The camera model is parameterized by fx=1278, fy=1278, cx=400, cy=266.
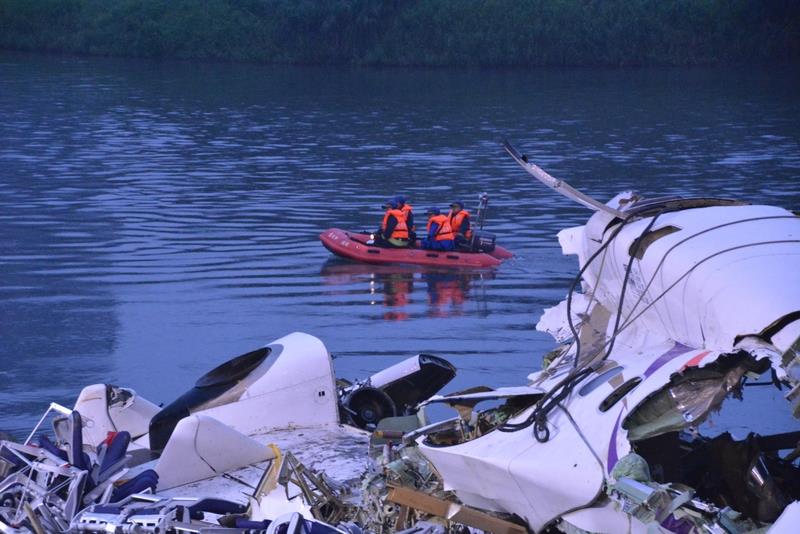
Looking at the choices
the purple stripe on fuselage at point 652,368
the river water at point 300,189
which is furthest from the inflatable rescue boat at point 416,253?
the purple stripe on fuselage at point 652,368

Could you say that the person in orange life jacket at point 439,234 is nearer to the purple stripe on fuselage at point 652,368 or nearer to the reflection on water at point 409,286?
the reflection on water at point 409,286

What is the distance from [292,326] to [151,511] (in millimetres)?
14258

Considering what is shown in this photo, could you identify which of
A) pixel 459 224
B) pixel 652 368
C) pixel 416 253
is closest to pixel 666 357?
pixel 652 368

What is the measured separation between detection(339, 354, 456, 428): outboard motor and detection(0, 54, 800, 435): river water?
672cm

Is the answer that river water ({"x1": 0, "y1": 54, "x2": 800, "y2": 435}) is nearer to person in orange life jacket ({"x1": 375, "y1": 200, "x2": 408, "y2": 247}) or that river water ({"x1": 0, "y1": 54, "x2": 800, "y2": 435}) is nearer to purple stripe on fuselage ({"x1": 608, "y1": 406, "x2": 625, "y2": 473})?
person in orange life jacket ({"x1": 375, "y1": 200, "x2": 408, "y2": 247})

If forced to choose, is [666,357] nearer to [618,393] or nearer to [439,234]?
[618,393]

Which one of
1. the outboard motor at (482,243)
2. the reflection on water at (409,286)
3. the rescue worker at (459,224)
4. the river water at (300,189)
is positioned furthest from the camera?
the rescue worker at (459,224)

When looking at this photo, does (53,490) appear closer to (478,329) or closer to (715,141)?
(478,329)

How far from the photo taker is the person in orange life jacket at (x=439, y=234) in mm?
28188

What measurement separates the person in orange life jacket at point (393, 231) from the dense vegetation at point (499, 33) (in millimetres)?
48004

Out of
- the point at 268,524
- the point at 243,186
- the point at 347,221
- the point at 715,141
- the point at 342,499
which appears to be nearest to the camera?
the point at 268,524

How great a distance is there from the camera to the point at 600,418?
686 cm

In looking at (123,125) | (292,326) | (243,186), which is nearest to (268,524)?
(292,326)

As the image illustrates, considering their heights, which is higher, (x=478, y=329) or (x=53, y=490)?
(x=53, y=490)
